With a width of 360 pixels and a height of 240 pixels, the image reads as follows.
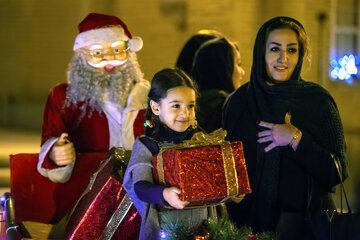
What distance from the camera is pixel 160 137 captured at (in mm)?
3412

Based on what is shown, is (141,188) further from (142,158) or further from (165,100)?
(165,100)

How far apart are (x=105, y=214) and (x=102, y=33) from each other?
1.42 m

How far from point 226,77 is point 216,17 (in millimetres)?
6182

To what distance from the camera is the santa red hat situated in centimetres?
464

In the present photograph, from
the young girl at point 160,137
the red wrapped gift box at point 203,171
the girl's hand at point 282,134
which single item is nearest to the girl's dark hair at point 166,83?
the young girl at point 160,137

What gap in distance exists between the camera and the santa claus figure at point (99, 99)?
4.62 metres

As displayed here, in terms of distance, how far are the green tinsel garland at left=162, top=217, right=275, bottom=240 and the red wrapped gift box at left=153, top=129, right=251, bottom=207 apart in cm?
16

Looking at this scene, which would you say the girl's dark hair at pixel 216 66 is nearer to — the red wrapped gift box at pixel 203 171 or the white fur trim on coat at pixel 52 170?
the white fur trim on coat at pixel 52 170

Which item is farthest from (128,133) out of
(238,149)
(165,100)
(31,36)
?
(31,36)

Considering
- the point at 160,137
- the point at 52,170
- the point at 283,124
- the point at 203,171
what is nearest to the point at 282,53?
the point at 283,124

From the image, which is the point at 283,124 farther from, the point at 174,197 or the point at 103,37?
the point at 103,37

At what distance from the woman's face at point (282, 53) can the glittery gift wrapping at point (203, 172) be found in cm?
73

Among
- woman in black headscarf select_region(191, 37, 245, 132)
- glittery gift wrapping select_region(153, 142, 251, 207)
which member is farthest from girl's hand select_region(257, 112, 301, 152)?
woman in black headscarf select_region(191, 37, 245, 132)

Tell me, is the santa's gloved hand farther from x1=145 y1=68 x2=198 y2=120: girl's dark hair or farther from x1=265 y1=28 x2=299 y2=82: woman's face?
x1=265 y1=28 x2=299 y2=82: woman's face
